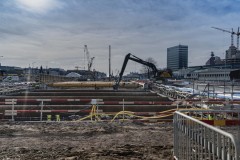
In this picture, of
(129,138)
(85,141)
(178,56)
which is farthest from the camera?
(178,56)

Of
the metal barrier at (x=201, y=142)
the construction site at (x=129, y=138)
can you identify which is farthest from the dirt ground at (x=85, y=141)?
the metal barrier at (x=201, y=142)

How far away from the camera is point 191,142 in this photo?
18.9ft

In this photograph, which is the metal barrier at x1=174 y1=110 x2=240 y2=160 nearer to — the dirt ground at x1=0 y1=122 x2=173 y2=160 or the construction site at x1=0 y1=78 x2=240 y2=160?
the construction site at x1=0 y1=78 x2=240 y2=160

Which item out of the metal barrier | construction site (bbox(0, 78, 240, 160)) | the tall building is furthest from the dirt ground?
the tall building

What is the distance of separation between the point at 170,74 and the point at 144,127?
83.9ft

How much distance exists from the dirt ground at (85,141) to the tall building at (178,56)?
133 metres

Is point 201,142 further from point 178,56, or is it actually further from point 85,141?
point 178,56

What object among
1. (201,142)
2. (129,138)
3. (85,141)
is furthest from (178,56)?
(201,142)

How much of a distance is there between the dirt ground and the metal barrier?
1415 millimetres

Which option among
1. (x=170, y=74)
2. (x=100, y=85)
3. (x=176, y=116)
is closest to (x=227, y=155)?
(x=176, y=116)

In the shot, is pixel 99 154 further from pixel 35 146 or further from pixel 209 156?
pixel 209 156

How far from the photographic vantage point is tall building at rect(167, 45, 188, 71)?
473 ft

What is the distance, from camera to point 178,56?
477 ft

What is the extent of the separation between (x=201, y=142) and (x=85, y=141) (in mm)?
5428
